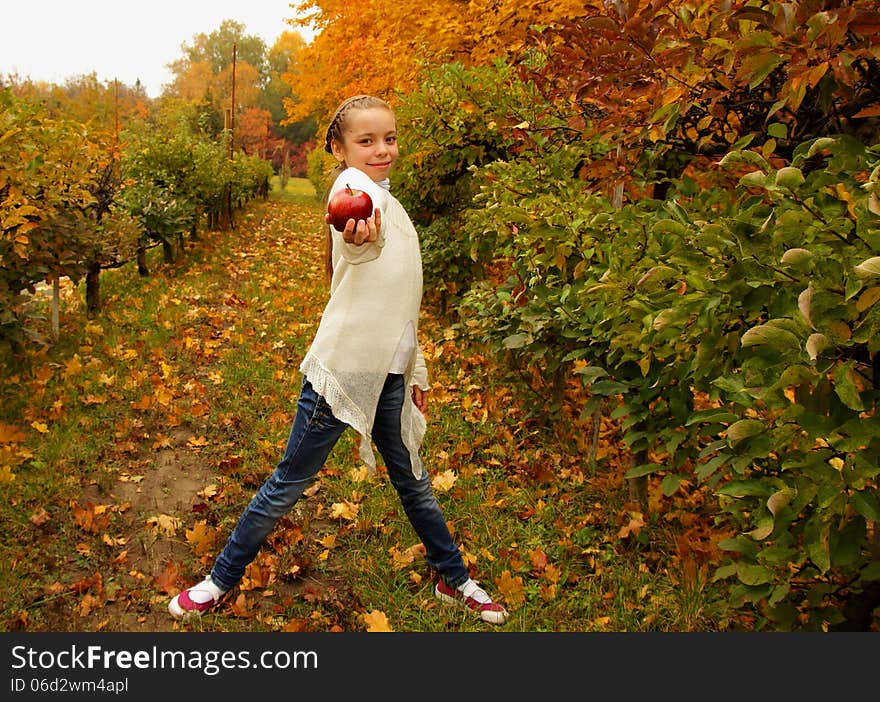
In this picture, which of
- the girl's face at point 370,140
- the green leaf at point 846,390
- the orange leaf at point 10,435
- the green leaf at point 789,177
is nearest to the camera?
the green leaf at point 846,390

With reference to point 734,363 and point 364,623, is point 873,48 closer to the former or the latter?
point 734,363

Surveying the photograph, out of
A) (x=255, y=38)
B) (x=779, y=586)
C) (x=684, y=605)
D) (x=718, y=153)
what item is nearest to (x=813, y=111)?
(x=718, y=153)

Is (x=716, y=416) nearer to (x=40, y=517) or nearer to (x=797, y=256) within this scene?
(x=797, y=256)

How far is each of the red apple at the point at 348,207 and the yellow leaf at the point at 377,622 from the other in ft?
4.79

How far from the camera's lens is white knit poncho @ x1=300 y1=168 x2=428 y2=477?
89.9 inches

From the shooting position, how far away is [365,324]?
7.55ft

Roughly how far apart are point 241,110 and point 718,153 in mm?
49404

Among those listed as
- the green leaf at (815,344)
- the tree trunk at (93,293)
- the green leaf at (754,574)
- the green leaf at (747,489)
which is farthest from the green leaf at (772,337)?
the tree trunk at (93,293)

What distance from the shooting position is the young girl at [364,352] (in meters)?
2.27

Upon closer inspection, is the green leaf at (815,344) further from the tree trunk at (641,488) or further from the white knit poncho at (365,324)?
the tree trunk at (641,488)

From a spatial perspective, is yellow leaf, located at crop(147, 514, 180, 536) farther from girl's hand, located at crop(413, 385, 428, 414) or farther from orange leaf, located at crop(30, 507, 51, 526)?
girl's hand, located at crop(413, 385, 428, 414)

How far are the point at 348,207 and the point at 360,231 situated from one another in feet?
0.25

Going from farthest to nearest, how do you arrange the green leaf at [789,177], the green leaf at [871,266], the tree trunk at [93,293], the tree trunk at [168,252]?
the tree trunk at [168,252] → the tree trunk at [93,293] → the green leaf at [789,177] → the green leaf at [871,266]

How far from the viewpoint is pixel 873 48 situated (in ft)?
5.67
